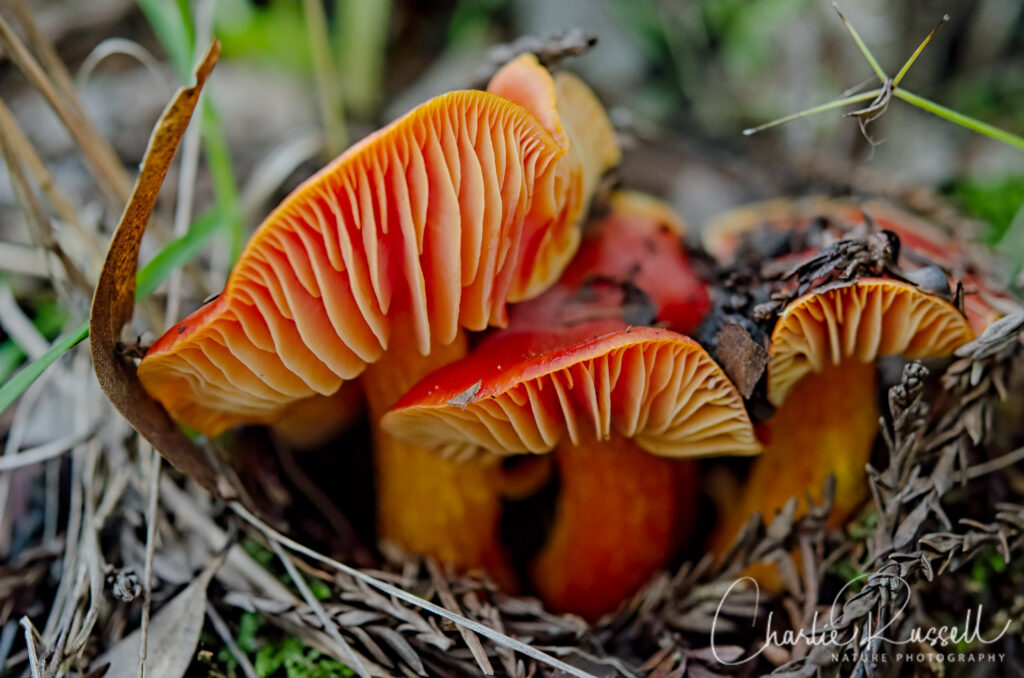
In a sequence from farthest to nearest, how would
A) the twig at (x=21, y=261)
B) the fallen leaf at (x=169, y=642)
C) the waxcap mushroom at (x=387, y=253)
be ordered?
the twig at (x=21, y=261) → the fallen leaf at (x=169, y=642) → the waxcap mushroom at (x=387, y=253)

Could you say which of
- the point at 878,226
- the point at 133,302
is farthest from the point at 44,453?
the point at 878,226

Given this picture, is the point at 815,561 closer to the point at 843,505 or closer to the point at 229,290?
the point at 843,505

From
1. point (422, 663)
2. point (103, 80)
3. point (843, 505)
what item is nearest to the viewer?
point (422, 663)

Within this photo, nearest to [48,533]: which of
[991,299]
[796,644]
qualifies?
[796,644]

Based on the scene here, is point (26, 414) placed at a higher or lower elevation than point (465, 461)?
higher

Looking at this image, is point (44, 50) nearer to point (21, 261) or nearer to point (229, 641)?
point (21, 261)

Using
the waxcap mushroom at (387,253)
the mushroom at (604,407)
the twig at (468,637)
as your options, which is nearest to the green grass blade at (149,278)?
the waxcap mushroom at (387,253)

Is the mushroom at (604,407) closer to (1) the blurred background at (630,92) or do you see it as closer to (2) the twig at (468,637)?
(2) the twig at (468,637)
